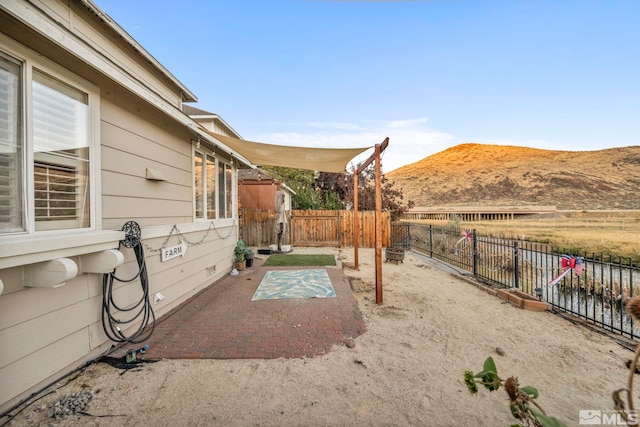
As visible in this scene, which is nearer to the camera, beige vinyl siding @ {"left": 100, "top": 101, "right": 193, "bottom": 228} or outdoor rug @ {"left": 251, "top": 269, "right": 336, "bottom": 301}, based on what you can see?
beige vinyl siding @ {"left": 100, "top": 101, "right": 193, "bottom": 228}

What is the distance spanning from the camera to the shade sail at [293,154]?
15.7 feet

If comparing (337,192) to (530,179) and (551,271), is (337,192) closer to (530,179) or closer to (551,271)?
(551,271)

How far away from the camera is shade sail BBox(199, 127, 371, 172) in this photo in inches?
188

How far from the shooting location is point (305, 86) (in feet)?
34.2

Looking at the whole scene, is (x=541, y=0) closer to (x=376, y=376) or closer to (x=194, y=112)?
(x=376, y=376)

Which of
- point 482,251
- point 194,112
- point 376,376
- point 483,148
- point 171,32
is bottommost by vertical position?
point 376,376

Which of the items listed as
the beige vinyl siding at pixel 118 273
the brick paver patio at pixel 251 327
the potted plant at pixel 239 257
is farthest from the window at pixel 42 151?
the potted plant at pixel 239 257

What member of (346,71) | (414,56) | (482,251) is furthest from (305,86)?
(482,251)

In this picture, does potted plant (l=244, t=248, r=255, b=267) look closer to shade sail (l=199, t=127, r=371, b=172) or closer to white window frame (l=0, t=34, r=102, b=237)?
shade sail (l=199, t=127, r=371, b=172)

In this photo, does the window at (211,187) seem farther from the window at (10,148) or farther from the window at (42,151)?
the window at (10,148)

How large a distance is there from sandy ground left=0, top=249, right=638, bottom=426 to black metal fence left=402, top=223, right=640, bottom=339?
0.73 meters

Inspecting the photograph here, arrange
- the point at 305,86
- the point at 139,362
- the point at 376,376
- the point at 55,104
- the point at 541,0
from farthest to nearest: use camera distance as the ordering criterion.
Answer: the point at 305,86 → the point at 541,0 → the point at 139,362 → the point at 376,376 → the point at 55,104

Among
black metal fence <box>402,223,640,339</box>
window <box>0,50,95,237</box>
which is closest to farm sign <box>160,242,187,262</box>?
window <box>0,50,95,237</box>

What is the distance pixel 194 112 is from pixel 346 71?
18.5 feet
